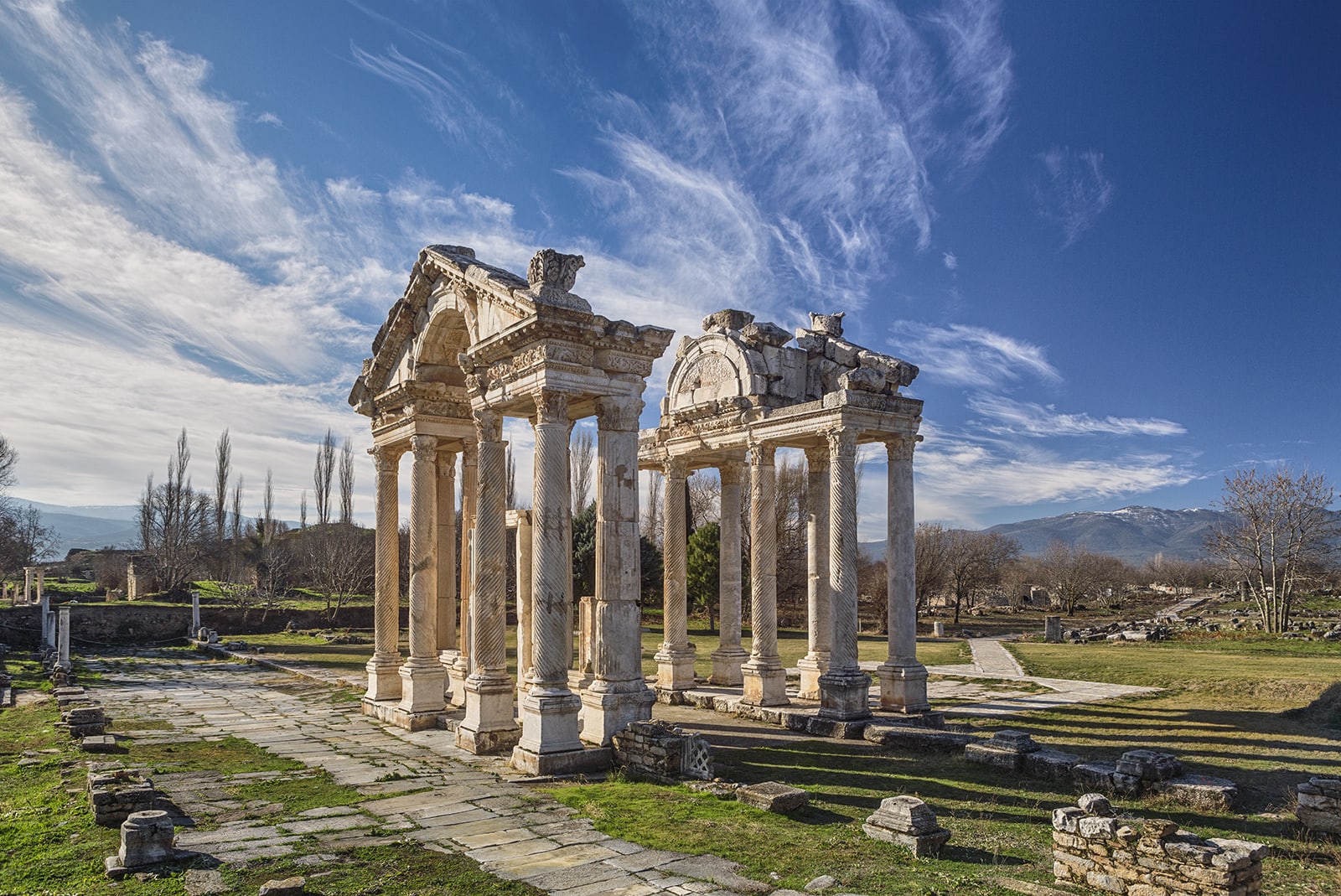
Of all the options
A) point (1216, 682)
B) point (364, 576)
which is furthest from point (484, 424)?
point (364, 576)

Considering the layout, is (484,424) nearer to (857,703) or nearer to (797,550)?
(857,703)

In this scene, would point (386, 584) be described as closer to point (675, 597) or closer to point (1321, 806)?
point (675, 597)

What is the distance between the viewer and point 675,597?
19359mm

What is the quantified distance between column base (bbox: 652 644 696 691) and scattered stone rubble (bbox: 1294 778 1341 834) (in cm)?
1185

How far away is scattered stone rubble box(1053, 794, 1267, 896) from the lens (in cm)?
645

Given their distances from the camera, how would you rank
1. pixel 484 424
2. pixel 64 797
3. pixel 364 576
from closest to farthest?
pixel 64 797
pixel 484 424
pixel 364 576

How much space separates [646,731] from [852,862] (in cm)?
426

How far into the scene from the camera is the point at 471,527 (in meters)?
17.0

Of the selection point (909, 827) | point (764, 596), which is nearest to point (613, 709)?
point (909, 827)

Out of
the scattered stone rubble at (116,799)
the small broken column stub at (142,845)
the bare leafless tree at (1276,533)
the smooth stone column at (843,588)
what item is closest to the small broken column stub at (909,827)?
the small broken column stub at (142,845)

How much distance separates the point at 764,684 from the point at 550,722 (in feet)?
21.7

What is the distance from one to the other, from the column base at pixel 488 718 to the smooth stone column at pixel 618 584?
1266 millimetres

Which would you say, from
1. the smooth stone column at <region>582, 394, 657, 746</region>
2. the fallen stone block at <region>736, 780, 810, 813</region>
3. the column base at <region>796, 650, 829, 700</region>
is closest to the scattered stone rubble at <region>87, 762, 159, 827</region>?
the smooth stone column at <region>582, 394, 657, 746</region>

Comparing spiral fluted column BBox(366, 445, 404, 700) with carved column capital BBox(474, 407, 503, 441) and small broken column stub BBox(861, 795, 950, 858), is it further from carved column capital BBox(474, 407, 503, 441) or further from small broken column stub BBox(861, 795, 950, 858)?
small broken column stub BBox(861, 795, 950, 858)
